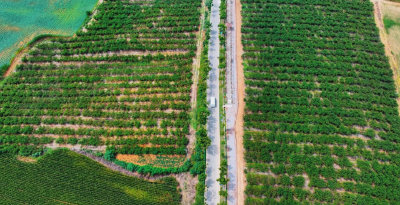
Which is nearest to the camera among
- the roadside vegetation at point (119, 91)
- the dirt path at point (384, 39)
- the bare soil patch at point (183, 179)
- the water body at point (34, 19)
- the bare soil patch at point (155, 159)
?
the bare soil patch at point (183, 179)

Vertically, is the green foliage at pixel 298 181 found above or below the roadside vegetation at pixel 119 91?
below

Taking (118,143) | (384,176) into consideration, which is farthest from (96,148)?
(384,176)

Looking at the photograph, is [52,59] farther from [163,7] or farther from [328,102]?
[328,102]

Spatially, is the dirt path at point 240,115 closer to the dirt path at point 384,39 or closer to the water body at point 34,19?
the dirt path at point 384,39

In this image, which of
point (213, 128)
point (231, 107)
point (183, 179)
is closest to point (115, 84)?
point (213, 128)

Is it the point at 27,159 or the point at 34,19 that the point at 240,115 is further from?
the point at 34,19

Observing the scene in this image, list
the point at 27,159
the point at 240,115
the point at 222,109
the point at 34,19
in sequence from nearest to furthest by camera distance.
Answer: the point at 27,159 → the point at 240,115 → the point at 222,109 → the point at 34,19

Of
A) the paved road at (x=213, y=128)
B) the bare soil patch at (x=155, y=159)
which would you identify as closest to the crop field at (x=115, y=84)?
the bare soil patch at (x=155, y=159)
